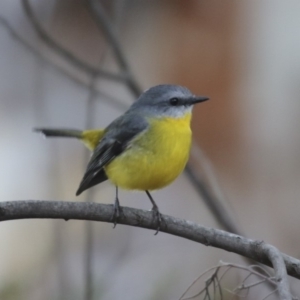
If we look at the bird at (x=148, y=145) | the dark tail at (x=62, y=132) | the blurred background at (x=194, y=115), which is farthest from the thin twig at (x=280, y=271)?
the blurred background at (x=194, y=115)

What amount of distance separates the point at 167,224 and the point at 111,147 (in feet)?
2.27

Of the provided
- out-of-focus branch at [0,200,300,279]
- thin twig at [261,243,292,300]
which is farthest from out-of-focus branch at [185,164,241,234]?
thin twig at [261,243,292,300]

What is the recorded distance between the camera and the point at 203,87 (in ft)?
16.1

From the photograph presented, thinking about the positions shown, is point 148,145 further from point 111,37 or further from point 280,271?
point 280,271

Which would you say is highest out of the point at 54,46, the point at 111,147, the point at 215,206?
the point at 54,46

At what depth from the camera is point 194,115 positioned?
4934 mm

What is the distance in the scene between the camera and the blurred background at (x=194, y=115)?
4605mm

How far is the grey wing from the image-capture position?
253 centimetres

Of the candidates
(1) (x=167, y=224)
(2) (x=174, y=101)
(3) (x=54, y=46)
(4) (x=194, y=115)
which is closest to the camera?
(1) (x=167, y=224)

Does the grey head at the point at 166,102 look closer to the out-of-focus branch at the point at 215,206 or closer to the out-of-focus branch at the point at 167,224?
the out-of-focus branch at the point at 215,206

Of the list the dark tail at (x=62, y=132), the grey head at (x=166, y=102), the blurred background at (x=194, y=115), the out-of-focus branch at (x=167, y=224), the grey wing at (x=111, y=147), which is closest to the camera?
the out-of-focus branch at (x=167, y=224)

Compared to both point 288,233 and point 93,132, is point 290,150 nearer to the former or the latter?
point 288,233

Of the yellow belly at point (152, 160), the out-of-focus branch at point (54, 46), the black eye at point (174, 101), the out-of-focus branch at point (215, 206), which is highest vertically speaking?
the out-of-focus branch at point (54, 46)

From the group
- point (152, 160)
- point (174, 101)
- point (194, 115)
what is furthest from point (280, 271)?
point (194, 115)
